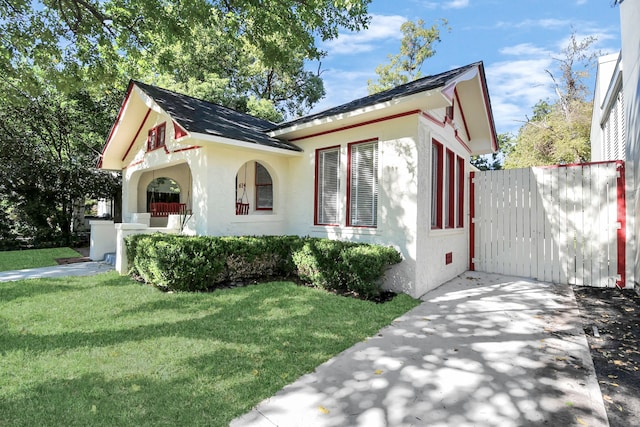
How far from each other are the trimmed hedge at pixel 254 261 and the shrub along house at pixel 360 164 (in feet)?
2.84

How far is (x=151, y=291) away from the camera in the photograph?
20.2 ft

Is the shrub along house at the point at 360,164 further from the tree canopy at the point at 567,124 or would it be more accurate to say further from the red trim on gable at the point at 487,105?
the tree canopy at the point at 567,124

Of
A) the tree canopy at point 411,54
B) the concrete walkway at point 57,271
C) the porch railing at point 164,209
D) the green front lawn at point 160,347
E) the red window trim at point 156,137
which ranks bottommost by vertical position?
the green front lawn at point 160,347

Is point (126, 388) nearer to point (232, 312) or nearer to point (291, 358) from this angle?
point (291, 358)

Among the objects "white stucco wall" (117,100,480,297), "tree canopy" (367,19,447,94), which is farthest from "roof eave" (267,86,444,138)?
"tree canopy" (367,19,447,94)

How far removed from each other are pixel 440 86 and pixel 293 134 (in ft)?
13.1

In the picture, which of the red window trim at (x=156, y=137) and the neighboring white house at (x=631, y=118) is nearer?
the neighboring white house at (x=631, y=118)

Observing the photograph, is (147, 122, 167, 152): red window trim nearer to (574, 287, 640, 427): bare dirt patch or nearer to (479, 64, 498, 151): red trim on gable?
(479, 64, 498, 151): red trim on gable

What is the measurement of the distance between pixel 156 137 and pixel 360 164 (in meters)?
6.66

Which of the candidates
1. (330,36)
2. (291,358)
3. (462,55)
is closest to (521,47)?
(462,55)

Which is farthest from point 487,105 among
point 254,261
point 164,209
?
point 164,209

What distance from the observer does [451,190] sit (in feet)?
25.5

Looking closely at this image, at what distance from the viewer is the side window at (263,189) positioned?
1022cm

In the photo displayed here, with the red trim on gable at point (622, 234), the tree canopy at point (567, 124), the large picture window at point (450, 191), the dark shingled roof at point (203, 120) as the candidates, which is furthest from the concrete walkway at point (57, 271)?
the tree canopy at point (567, 124)
